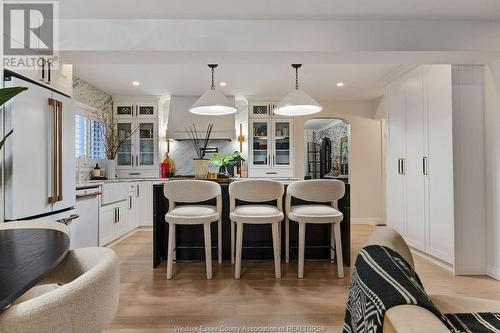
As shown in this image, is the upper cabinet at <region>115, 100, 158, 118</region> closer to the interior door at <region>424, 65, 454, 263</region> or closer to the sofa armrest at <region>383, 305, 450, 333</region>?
the interior door at <region>424, 65, 454, 263</region>

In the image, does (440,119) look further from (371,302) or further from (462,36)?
(371,302)

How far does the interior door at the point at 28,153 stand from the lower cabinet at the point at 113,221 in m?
1.49

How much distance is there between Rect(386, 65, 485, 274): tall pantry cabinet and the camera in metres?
2.96

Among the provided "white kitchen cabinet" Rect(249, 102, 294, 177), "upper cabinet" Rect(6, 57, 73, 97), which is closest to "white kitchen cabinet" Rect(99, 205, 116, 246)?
"upper cabinet" Rect(6, 57, 73, 97)

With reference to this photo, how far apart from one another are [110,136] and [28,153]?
3.25m

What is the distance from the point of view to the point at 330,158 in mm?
9211

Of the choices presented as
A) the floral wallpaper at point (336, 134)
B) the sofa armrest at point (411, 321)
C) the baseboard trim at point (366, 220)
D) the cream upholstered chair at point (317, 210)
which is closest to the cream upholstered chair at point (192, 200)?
the cream upholstered chair at point (317, 210)

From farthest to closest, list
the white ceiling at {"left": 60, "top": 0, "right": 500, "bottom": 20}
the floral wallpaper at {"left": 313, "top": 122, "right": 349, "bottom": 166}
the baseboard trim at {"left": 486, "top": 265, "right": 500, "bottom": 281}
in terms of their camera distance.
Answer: the floral wallpaper at {"left": 313, "top": 122, "right": 349, "bottom": 166} → the baseboard trim at {"left": 486, "top": 265, "right": 500, "bottom": 281} → the white ceiling at {"left": 60, "top": 0, "right": 500, "bottom": 20}

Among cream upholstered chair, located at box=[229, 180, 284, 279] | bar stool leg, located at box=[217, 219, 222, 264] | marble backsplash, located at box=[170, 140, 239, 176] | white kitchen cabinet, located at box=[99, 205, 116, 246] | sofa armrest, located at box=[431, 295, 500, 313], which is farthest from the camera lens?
marble backsplash, located at box=[170, 140, 239, 176]

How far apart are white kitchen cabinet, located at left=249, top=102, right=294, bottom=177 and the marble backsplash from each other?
1.56 feet

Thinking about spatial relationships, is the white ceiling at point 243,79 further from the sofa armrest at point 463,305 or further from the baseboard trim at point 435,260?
the sofa armrest at point 463,305

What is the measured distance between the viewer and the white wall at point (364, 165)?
5684 millimetres

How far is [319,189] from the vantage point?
2.85 metres

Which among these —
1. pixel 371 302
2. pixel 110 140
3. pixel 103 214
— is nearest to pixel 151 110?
pixel 110 140
